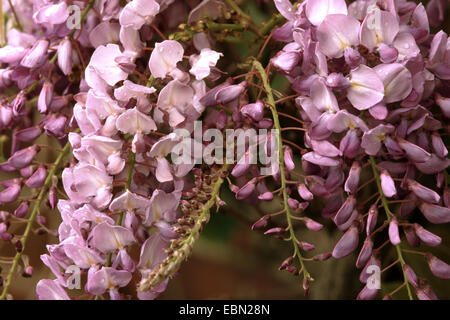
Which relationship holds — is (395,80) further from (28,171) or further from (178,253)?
(28,171)

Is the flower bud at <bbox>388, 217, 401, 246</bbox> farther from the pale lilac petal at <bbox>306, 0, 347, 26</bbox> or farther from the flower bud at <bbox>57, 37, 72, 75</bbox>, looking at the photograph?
the flower bud at <bbox>57, 37, 72, 75</bbox>

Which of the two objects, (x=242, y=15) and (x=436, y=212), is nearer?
(x=436, y=212)

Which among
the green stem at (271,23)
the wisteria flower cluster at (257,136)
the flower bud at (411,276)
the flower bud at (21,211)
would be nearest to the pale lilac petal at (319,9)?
the wisteria flower cluster at (257,136)

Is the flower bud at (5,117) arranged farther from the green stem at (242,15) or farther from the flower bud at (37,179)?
the green stem at (242,15)

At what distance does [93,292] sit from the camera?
46 centimetres

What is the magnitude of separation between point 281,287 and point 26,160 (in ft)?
1.27

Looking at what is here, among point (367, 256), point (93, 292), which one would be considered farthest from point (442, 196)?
point (93, 292)

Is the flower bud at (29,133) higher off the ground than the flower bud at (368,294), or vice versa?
the flower bud at (29,133)

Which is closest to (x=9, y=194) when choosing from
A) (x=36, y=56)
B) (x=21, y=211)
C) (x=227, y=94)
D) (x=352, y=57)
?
(x=21, y=211)

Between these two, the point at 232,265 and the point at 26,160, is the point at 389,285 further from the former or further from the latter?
the point at 26,160

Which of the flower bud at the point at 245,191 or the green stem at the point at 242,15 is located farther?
the green stem at the point at 242,15

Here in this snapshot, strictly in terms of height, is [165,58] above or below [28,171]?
above

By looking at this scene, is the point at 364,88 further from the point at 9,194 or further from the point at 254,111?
the point at 9,194

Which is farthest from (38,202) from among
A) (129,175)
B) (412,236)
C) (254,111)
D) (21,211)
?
(412,236)
